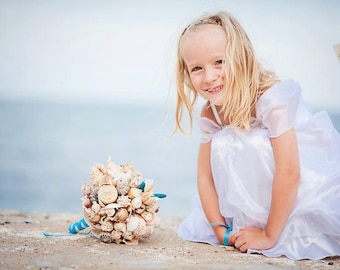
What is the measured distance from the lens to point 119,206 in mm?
2758

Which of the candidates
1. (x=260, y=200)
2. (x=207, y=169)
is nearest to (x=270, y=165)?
(x=260, y=200)

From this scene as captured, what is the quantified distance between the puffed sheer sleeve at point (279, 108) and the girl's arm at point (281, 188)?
5 cm

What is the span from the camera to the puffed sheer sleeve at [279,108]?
2.80 metres

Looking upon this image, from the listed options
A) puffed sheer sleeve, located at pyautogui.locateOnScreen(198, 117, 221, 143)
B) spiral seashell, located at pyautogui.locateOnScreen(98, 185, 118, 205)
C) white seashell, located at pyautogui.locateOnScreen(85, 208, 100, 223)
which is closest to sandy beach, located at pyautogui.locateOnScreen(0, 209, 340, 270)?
white seashell, located at pyautogui.locateOnScreen(85, 208, 100, 223)

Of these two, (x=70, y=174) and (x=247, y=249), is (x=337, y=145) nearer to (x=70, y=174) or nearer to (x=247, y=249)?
(x=247, y=249)

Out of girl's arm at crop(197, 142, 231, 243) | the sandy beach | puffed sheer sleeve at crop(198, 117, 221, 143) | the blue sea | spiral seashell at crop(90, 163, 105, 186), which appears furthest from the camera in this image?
the blue sea

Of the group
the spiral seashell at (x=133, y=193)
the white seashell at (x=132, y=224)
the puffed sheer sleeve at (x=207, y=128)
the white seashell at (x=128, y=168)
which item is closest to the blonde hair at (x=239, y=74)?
the puffed sheer sleeve at (x=207, y=128)

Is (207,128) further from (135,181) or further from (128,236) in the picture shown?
(128,236)

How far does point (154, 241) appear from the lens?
3.03 metres

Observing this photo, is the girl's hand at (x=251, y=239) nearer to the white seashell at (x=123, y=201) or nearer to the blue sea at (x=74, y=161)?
the white seashell at (x=123, y=201)

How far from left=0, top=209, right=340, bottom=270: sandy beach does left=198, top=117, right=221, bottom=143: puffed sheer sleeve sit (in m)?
0.65

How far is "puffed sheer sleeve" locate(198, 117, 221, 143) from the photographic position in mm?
3217

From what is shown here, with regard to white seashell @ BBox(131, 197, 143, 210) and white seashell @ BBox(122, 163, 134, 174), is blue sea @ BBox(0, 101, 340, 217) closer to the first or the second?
white seashell @ BBox(122, 163, 134, 174)

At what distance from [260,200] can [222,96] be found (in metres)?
0.64
